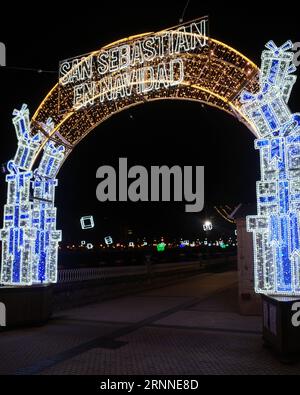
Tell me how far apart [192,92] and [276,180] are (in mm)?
3472

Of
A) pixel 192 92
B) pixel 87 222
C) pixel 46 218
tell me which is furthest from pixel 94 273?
pixel 192 92

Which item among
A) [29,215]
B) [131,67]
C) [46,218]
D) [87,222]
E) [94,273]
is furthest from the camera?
[94,273]

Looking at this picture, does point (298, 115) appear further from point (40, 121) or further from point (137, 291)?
point (137, 291)

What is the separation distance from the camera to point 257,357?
6.83m

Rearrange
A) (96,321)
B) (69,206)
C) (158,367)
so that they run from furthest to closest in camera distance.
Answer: (69,206), (96,321), (158,367)

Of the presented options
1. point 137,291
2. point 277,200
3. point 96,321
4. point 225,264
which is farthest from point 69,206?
point 277,200

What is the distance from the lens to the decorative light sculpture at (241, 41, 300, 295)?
8.10 m

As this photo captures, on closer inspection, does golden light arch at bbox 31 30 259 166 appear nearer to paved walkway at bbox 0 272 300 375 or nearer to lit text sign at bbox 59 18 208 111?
lit text sign at bbox 59 18 208 111

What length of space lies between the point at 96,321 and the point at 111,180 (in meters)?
4.82

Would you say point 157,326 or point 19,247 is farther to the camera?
point 19,247

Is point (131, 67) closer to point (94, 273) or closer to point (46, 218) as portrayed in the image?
point (46, 218)

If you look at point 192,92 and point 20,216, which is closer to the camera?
point 192,92

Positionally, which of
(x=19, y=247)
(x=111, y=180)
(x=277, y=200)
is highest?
(x=111, y=180)

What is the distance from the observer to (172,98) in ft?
35.0
